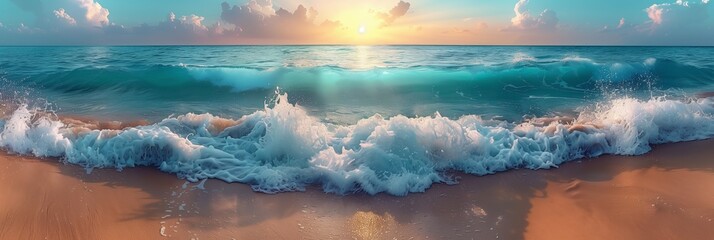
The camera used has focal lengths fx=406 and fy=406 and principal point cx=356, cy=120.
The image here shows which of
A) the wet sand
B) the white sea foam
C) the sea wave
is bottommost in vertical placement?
the wet sand

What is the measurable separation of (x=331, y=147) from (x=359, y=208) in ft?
3.78

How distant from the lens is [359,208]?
3596 millimetres

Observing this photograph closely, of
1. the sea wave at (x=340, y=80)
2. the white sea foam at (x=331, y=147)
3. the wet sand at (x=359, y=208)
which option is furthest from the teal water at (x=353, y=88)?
the wet sand at (x=359, y=208)

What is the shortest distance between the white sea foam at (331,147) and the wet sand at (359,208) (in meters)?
0.22

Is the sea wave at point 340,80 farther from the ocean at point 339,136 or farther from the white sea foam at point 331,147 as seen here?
the white sea foam at point 331,147

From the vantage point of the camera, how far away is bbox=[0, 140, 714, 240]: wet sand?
3.14 meters

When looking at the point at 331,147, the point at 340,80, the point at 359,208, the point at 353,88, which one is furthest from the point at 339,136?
the point at 340,80

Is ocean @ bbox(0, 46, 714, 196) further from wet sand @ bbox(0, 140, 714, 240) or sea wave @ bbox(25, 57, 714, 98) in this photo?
sea wave @ bbox(25, 57, 714, 98)

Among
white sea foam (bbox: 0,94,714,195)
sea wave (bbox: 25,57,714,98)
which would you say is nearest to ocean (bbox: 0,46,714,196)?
white sea foam (bbox: 0,94,714,195)

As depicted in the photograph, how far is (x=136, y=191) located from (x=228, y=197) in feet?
2.97

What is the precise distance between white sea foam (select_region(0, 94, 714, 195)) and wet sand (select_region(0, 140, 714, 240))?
22 cm

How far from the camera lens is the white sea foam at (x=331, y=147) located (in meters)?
4.15

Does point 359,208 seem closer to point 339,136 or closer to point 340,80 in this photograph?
point 339,136

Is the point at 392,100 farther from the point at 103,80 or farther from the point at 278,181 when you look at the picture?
the point at 103,80
